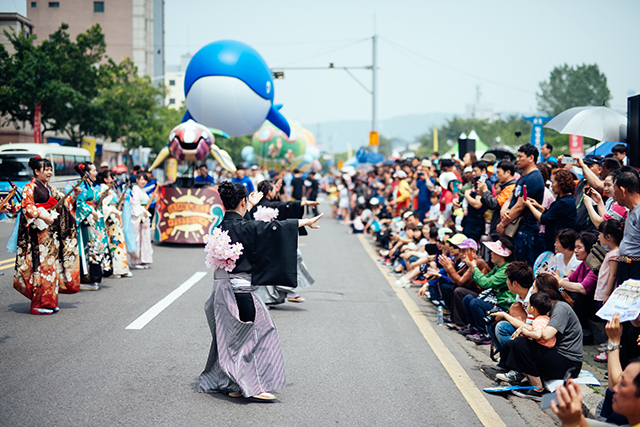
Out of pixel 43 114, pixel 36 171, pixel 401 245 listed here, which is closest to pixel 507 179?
pixel 401 245

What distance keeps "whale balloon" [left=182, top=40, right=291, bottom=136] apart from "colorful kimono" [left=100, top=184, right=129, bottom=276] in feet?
15.2

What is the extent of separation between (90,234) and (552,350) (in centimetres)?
681

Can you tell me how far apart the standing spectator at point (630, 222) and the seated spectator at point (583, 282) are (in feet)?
2.65

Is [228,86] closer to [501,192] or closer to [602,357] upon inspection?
[501,192]

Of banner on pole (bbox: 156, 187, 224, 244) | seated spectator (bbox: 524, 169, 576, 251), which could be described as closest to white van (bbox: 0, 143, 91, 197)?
banner on pole (bbox: 156, 187, 224, 244)

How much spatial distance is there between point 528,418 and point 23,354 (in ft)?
15.0

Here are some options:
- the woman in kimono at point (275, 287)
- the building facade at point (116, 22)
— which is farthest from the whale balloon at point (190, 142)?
the building facade at point (116, 22)

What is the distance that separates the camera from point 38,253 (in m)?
7.28

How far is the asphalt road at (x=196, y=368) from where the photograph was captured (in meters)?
4.45

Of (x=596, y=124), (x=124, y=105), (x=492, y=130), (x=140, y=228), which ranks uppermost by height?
(x=492, y=130)

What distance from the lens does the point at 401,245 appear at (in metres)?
12.2

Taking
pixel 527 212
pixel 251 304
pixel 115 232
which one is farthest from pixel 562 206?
pixel 115 232

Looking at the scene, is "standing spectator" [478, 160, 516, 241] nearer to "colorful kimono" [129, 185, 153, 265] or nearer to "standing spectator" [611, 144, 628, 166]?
"standing spectator" [611, 144, 628, 166]

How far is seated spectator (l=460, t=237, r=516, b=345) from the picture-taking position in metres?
6.61
